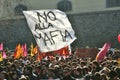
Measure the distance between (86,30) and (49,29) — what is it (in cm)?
2750

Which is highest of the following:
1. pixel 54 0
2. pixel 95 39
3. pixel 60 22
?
pixel 60 22

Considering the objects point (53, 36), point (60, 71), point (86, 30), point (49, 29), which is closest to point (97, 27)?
point (86, 30)

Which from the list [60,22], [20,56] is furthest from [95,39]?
[60,22]

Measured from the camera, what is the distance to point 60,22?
15.9m

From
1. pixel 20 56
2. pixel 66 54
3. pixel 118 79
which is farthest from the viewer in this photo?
pixel 20 56

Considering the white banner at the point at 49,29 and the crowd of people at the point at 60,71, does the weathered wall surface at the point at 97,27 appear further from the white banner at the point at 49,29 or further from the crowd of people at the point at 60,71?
the crowd of people at the point at 60,71

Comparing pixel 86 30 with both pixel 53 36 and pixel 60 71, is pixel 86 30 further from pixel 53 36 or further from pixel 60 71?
pixel 60 71

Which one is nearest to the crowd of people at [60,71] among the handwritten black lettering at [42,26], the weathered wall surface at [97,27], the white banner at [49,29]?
the white banner at [49,29]

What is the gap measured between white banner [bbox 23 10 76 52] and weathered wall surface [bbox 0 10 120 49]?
25.9 metres

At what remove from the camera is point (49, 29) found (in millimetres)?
15578

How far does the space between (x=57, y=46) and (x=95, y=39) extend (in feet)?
90.1

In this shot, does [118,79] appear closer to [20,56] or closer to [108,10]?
[20,56]

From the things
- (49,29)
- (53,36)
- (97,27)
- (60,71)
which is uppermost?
(49,29)

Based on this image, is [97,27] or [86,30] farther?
[86,30]
